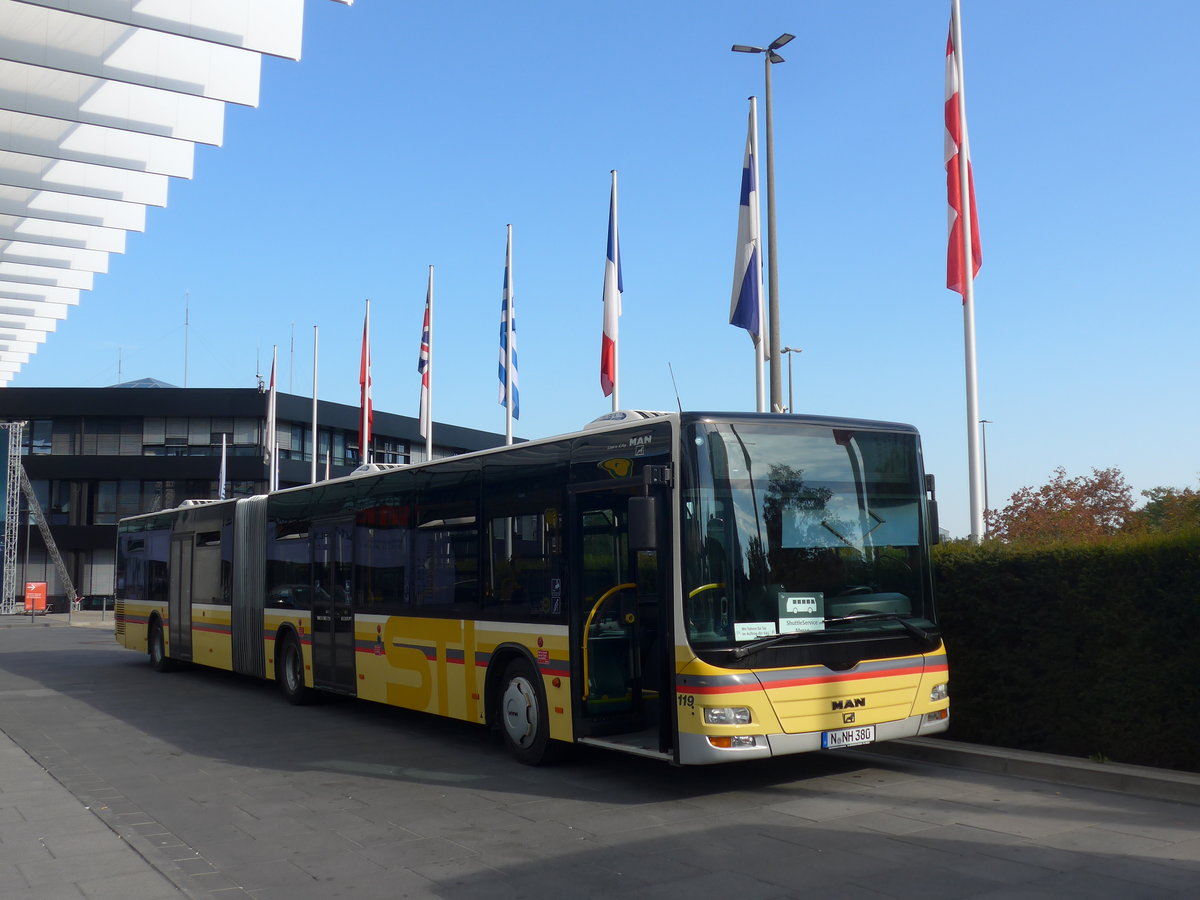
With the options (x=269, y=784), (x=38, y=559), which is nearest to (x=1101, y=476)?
(x=269, y=784)

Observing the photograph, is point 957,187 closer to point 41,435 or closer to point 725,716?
point 725,716

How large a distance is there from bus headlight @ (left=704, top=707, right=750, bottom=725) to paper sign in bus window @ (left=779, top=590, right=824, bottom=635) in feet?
2.25

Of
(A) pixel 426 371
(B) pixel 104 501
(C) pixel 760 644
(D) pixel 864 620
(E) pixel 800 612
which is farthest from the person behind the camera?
(B) pixel 104 501

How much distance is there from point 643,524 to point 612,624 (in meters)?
1.55

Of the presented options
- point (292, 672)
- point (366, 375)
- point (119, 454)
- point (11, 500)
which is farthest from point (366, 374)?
point (119, 454)

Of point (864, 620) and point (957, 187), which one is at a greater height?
point (957, 187)

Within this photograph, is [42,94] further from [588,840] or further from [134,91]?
[588,840]

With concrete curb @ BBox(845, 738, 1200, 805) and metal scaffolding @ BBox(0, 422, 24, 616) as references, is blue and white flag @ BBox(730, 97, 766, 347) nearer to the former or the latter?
concrete curb @ BBox(845, 738, 1200, 805)

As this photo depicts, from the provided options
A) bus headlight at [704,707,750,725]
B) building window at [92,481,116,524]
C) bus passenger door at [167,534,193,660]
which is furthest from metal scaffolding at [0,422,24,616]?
bus headlight at [704,707,750,725]

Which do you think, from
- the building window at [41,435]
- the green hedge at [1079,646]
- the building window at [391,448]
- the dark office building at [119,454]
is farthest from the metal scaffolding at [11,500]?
the green hedge at [1079,646]

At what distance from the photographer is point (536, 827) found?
778cm

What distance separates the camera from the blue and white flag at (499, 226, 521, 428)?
22.9 m

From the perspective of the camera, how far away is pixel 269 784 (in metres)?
9.74

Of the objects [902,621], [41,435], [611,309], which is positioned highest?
[41,435]
